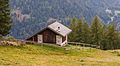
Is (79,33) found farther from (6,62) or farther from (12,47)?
(6,62)

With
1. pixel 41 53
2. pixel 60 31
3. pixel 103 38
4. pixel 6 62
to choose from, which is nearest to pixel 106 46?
pixel 103 38

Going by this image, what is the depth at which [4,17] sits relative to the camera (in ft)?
256

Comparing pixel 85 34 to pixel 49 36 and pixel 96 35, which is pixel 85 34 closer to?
pixel 96 35

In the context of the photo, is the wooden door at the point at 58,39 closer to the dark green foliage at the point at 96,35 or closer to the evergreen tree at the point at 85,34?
the dark green foliage at the point at 96,35

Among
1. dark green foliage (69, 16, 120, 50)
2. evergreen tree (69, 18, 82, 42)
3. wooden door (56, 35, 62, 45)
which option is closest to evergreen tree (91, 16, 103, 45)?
dark green foliage (69, 16, 120, 50)

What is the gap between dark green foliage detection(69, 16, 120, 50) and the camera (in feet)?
377

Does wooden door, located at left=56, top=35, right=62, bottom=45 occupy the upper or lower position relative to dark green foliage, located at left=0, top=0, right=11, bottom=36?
lower

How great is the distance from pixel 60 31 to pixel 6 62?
143 feet

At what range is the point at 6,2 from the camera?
76.5m

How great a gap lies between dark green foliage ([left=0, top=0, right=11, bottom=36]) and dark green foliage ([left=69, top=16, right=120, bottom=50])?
39234 mm

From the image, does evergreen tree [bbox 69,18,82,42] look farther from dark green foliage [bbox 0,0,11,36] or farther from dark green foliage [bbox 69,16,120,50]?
dark green foliage [bbox 0,0,11,36]

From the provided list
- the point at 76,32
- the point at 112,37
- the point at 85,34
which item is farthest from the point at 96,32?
the point at 76,32

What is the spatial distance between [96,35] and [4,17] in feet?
151

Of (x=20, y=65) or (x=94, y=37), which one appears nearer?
(x=20, y=65)
